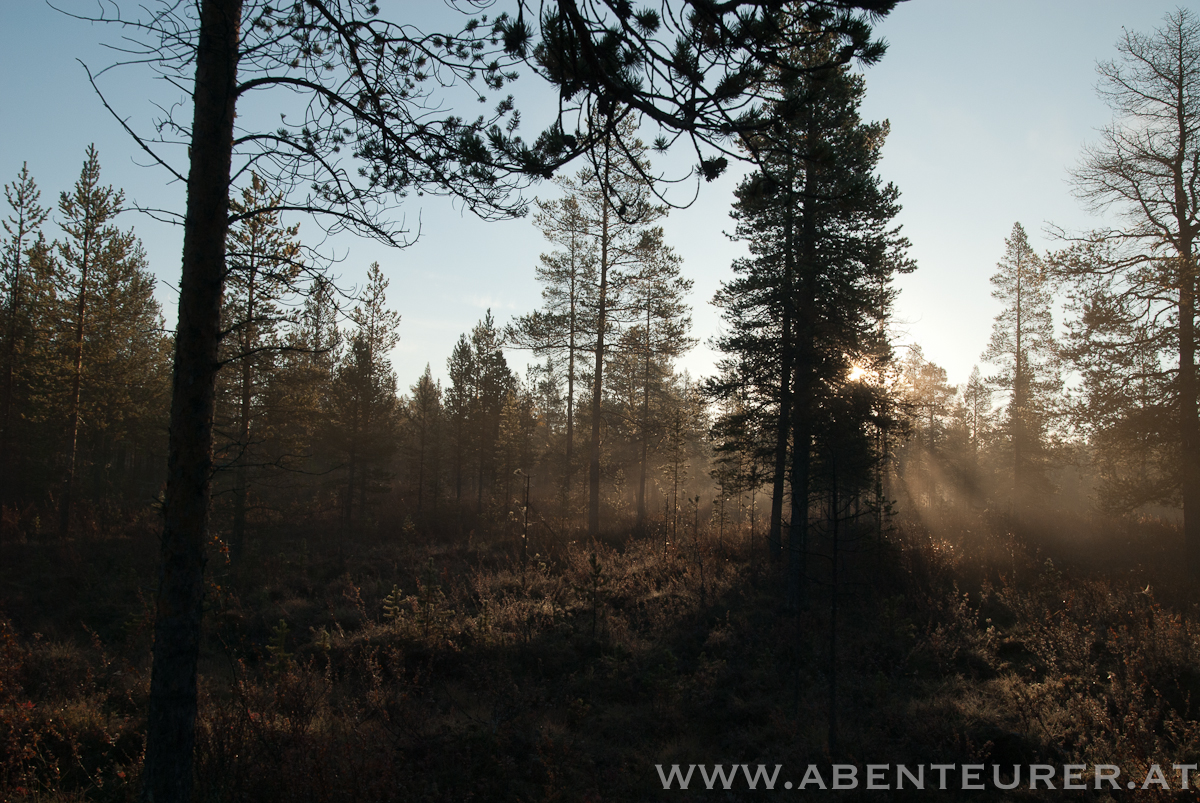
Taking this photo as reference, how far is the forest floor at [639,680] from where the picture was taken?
17.6 feet

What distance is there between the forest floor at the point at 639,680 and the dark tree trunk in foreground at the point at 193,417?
127 centimetres

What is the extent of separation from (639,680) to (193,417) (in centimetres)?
713

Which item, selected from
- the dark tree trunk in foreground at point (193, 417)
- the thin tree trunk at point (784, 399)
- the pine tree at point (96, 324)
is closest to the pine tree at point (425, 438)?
the pine tree at point (96, 324)

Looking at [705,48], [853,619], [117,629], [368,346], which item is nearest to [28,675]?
[117,629]

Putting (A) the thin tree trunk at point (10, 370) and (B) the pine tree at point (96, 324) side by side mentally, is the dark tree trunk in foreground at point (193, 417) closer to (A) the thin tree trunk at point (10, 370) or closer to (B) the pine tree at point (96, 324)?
(B) the pine tree at point (96, 324)

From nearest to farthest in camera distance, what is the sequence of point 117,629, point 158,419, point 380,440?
point 117,629
point 158,419
point 380,440

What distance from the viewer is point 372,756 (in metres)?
5.20

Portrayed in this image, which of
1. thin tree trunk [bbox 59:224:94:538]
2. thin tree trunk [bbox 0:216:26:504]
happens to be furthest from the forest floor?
thin tree trunk [bbox 0:216:26:504]

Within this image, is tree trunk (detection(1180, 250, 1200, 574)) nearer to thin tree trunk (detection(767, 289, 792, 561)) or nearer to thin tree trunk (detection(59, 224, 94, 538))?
thin tree trunk (detection(767, 289, 792, 561))

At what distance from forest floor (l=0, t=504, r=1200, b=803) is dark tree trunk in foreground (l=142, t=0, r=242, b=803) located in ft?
4.17

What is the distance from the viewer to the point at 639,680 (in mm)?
8391

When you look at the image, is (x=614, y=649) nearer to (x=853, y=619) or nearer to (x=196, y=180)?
(x=853, y=619)

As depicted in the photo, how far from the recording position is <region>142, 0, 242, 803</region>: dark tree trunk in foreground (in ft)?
12.3

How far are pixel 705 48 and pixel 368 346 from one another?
79.0 ft
